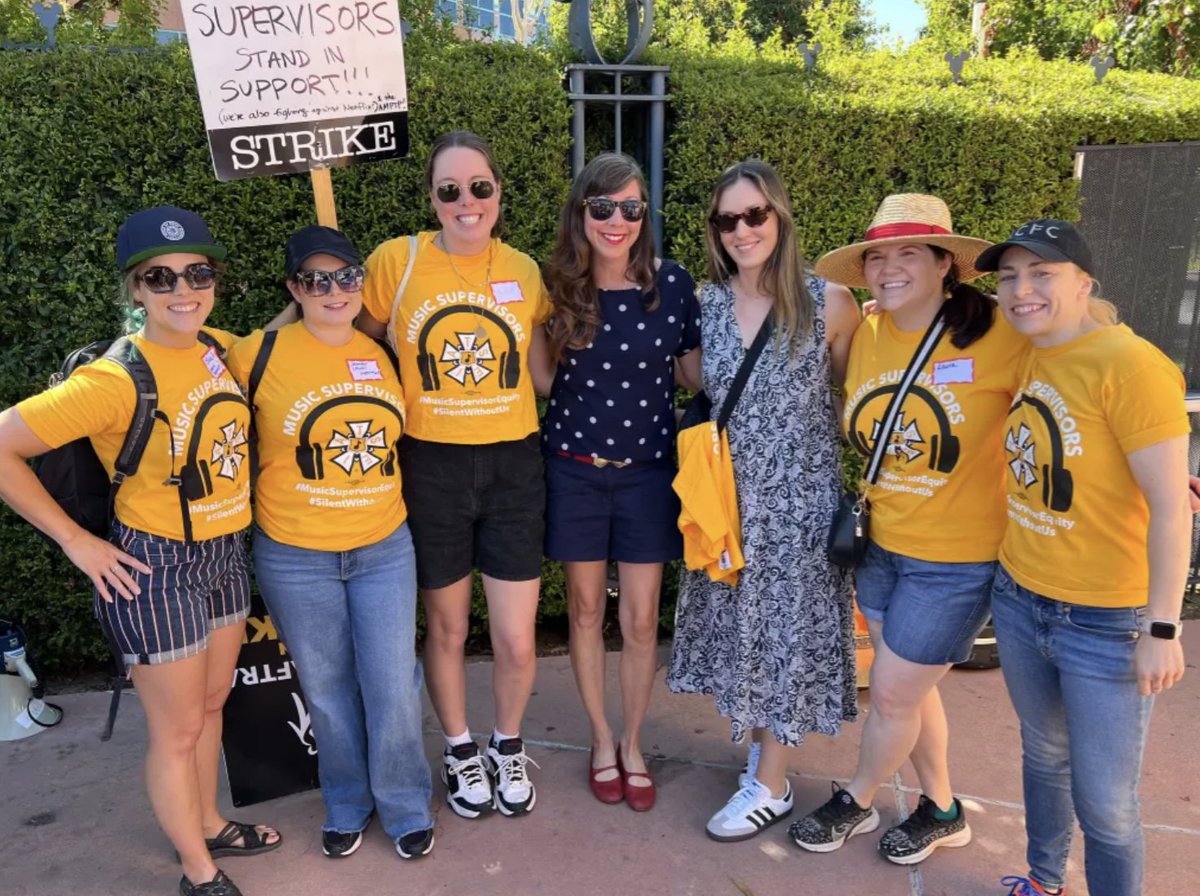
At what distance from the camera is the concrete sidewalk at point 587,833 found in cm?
278

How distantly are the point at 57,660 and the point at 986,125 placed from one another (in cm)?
471

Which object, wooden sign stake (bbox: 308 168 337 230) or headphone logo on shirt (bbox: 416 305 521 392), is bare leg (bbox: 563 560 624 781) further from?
wooden sign stake (bbox: 308 168 337 230)

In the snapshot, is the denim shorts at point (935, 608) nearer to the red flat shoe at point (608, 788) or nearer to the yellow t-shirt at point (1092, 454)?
the yellow t-shirt at point (1092, 454)

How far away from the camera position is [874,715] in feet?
9.00

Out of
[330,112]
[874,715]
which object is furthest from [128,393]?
[874,715]

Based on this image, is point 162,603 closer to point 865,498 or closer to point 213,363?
point 213,363

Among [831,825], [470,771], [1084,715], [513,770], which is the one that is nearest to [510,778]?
[513,770]

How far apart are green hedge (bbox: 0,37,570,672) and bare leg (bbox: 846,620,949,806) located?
85.8 inches

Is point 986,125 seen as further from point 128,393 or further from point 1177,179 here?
point 128,393

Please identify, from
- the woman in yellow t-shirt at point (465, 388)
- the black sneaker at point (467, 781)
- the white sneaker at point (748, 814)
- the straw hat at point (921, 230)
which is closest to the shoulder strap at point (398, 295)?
the woman in yellow t-shirt at point (465, 388)

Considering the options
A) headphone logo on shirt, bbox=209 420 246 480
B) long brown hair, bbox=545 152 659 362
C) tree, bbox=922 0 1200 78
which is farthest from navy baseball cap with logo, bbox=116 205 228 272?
tree, bbox=922 0 1200 78

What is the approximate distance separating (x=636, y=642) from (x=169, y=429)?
5.29 ft

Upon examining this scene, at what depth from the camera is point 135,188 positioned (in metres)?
A: 3.48

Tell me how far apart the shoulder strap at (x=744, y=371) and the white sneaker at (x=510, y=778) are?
4.44 feet
